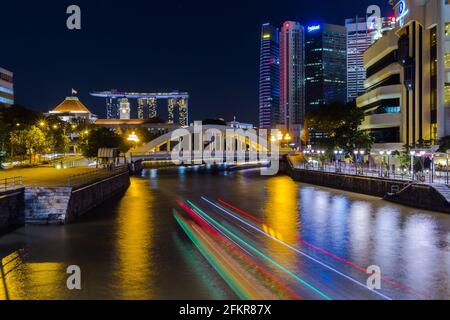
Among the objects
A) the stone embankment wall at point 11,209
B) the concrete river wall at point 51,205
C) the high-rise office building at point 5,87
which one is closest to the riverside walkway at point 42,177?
the concrete river wall at point 51,205

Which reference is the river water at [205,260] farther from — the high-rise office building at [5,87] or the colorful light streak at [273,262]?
the high-rise office building at [5,87]

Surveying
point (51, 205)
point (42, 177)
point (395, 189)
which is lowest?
point (395, 189)

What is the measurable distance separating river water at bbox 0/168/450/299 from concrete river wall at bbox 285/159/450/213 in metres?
1.08

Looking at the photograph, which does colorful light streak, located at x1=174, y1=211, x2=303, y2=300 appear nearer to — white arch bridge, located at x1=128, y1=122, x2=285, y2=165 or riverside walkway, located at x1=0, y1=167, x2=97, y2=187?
riverside walkway, located at x1=0, y1=167, x2=97, y2=187

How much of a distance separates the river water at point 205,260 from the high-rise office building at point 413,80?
23.1m

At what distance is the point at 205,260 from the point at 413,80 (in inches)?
1866

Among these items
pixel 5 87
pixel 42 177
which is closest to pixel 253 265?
pixel 42 177

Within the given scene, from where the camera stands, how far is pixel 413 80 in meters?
58.5

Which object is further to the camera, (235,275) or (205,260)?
(205,260)

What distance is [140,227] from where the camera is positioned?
2906cm

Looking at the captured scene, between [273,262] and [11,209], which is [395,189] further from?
[11,209]

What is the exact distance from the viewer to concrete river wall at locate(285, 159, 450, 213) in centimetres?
3284
